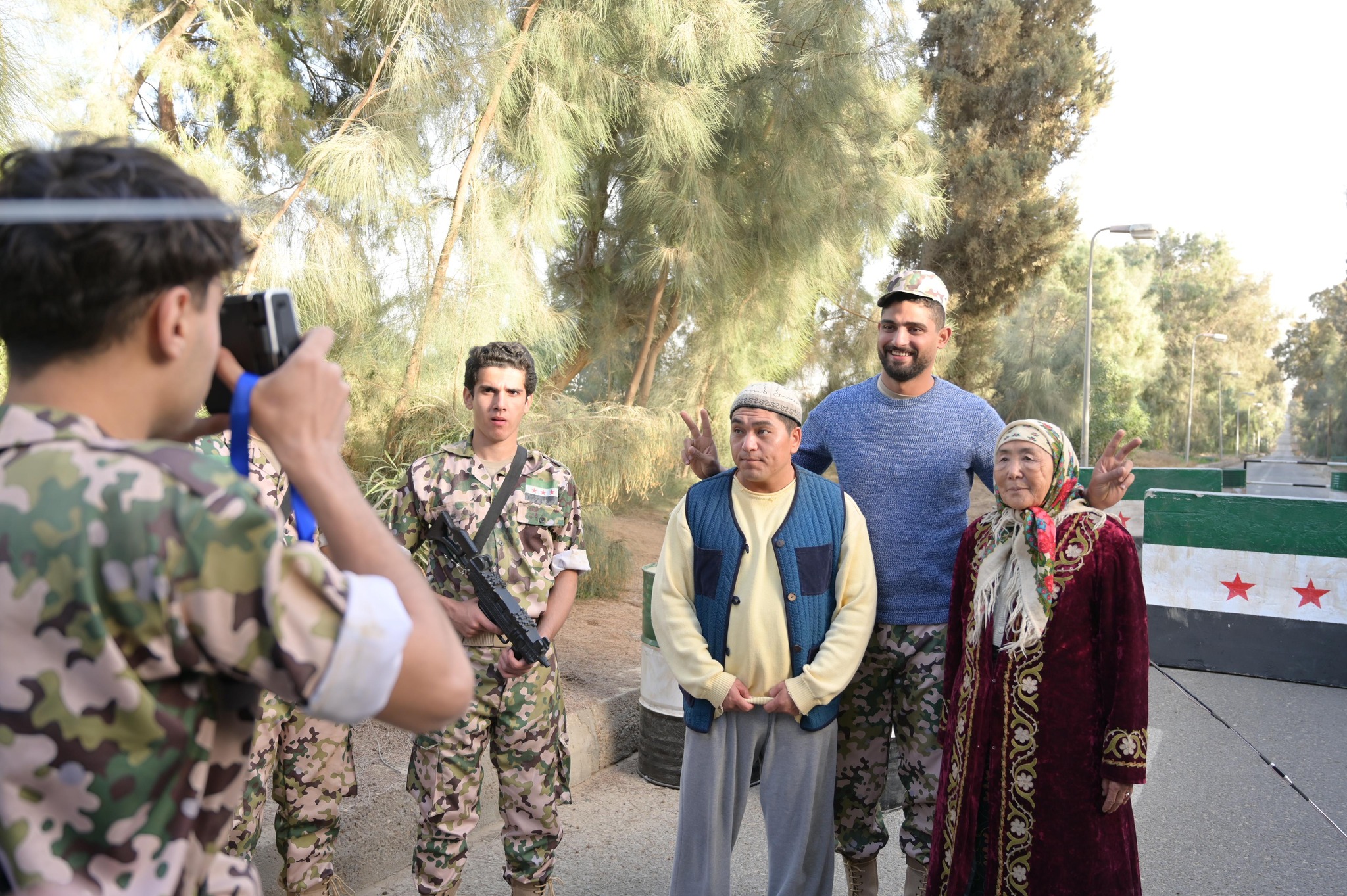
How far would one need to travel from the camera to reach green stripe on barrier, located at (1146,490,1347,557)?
681 centimetres

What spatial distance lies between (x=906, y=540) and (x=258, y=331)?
2.52m

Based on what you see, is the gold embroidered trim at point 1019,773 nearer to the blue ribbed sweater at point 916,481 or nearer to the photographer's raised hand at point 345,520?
the blue ribbed sweater at point 916,481

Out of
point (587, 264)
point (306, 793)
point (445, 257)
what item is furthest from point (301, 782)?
point (587, 264)

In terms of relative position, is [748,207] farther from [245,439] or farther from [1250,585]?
[245,439]

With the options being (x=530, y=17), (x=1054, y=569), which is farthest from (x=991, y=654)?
(x=530, y=17)

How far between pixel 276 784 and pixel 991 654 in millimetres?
2285

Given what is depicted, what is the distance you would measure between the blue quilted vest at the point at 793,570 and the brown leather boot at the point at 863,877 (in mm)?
648

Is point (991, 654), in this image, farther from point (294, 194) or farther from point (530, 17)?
point (530, 17)

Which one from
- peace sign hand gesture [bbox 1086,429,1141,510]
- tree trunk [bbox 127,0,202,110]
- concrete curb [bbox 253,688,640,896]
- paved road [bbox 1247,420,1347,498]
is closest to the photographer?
peace sign hand gesture [bbox 1086,429,1141,510]

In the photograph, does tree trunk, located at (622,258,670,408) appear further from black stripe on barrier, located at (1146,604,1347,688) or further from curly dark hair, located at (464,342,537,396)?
curly dark hair, located at (464,342,537,396)

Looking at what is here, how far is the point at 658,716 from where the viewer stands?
4.56m

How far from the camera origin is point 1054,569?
2.78 metres

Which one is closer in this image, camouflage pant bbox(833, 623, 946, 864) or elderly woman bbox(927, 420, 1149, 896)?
elderly woman bbox(927, 420, 1149, 896)

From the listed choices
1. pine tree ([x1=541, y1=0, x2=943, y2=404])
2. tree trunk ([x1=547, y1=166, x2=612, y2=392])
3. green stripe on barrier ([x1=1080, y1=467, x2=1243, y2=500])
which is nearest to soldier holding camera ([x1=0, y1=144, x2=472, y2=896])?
pine tree ([x1=541, y1=0, x2=943, y2=404])
